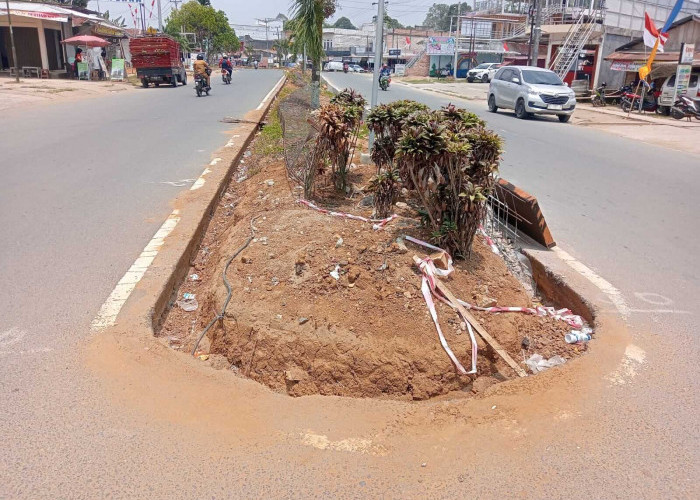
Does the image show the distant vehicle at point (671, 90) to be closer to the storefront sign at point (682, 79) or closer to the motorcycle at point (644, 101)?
the storefront sign at point (682, 79)

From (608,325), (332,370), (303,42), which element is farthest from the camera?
(303,42)

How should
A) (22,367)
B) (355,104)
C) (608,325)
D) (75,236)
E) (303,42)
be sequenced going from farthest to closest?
(303,42)
(355,104)
(75,236)
(608,325)
(22,367)

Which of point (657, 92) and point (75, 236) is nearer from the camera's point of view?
point (75, 236)

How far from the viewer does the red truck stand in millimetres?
31500

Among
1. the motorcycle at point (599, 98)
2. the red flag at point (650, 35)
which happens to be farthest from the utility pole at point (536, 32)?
the red flag at point (650, 35)

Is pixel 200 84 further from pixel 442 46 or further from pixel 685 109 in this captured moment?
pixel 442 46

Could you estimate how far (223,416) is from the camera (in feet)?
10.4

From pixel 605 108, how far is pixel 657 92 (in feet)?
10.4

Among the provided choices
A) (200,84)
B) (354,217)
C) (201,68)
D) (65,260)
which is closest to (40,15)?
(200,84)

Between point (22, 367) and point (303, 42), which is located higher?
point (303, 42)

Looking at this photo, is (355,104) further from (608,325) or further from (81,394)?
(81,394)

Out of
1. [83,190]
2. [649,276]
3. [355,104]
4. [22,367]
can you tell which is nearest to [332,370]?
[22,367]

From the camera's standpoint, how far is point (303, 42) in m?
19.6

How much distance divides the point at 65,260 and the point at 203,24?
77118 millimetres
